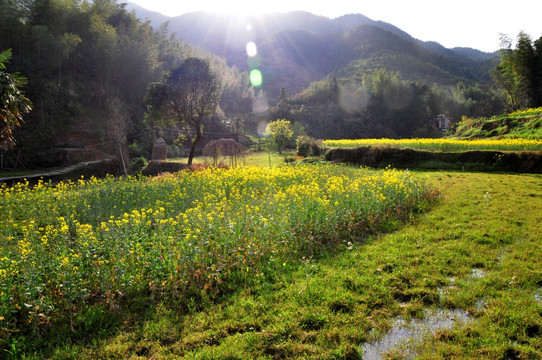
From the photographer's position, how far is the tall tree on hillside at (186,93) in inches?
790

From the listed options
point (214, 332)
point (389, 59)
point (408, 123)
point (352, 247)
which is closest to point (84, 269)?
point (214, 332)

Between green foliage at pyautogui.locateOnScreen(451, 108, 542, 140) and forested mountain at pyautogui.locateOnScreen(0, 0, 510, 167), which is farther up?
forested mountain at pyautogui.locateOnScreen(0, 0, 510, 167)

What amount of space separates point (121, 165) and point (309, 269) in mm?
22293

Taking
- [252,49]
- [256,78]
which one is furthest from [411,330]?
[252,49]

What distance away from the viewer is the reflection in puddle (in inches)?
128

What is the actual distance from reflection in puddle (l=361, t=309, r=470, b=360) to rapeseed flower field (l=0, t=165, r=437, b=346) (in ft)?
6.96

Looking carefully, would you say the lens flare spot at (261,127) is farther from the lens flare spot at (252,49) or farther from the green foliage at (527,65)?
the lens flare spot at (252,49)

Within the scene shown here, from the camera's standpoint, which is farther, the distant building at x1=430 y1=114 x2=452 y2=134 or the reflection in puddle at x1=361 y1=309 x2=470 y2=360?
the distant building at x1=430 y1=114 x2=452 y2=134

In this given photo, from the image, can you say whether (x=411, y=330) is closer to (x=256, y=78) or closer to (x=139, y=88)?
(x=139, y=88)

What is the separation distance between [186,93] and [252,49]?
379ft

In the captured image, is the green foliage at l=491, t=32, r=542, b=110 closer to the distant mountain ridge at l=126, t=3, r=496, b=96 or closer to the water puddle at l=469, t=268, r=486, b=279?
the water puddle at l=469, t=268, r=486, b=279

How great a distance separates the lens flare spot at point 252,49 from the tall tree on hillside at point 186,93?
10860 cm

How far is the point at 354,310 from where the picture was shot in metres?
3.90

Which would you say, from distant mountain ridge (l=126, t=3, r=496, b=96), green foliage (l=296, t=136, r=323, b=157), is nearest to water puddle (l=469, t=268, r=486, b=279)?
green foliage (l=296, t=136, r=323, b=157)
